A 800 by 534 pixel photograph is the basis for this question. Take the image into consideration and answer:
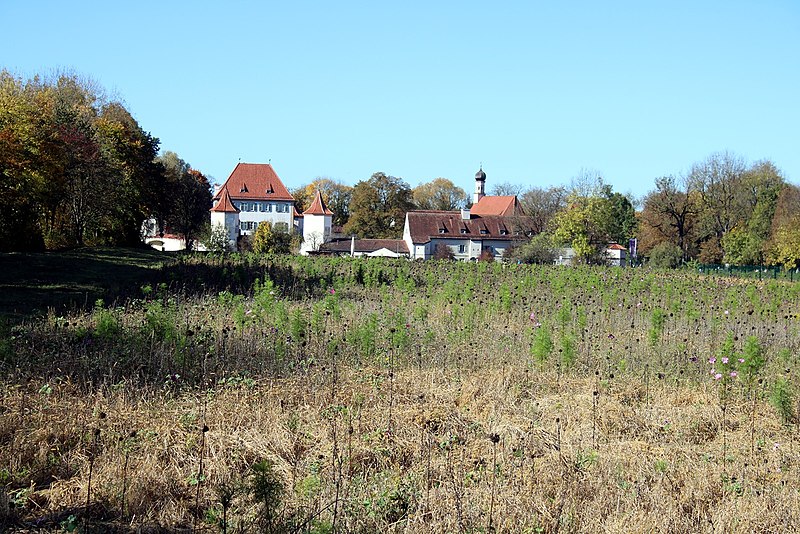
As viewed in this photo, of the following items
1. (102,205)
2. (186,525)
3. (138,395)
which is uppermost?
(102,205)

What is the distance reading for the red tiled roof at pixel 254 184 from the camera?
8809cm

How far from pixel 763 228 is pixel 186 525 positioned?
64451mm

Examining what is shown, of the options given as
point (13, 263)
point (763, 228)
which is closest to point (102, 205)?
point (13, 263)

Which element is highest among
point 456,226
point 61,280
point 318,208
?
point 318,208

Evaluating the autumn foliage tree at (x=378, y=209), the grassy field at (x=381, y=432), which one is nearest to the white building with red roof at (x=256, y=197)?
the autumn foliage tree at (x=378, y=209)

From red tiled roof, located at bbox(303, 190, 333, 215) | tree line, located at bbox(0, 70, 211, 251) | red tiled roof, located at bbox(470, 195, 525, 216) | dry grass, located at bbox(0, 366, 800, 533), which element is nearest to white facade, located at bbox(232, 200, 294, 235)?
red tiled roof, located at bbox(303, 190, 333, 215)

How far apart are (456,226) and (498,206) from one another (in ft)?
38.9

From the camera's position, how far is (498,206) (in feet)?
305

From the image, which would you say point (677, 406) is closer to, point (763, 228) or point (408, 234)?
point (763, 228)

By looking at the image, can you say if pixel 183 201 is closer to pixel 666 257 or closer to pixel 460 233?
pixel 460 233

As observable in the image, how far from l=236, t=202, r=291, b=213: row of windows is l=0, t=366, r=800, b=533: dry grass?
81918 mm

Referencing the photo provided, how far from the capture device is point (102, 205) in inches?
1586

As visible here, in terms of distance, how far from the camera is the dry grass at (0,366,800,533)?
5.38 m

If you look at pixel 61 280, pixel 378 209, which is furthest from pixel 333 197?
pixel 61 280
